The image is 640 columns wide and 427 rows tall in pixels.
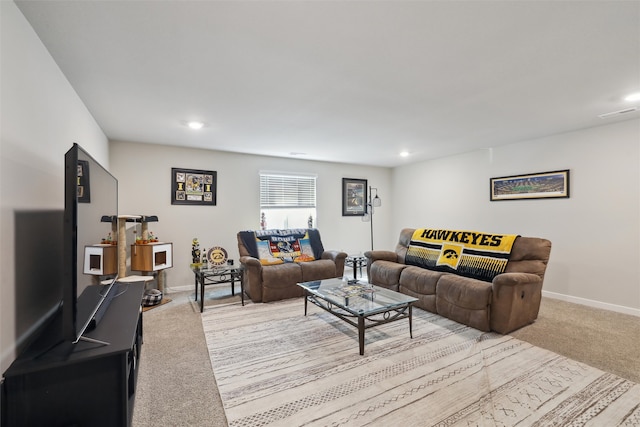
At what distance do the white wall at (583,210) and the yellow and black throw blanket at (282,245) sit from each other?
111 inches

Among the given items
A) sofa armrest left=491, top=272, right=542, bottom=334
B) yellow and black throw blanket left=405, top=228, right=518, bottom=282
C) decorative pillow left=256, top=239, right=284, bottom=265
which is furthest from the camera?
decorative pillow left=256, top=239, right=284, bottom=265

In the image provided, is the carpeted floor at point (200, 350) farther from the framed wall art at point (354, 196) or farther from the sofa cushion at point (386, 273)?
the framed wall art at point (354, 196)

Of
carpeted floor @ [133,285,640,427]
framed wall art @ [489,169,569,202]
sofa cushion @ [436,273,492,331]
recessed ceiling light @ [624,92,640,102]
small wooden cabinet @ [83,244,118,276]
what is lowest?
carpeted floor @ [133,285,640,427]

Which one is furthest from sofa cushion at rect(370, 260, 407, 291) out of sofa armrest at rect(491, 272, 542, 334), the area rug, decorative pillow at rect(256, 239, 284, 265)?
decorative pillow at rect(256, 239, 284, 265)

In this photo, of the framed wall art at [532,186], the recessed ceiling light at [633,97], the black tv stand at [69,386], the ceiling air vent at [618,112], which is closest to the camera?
the black tv stand at [69,386]

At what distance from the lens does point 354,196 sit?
251 inches

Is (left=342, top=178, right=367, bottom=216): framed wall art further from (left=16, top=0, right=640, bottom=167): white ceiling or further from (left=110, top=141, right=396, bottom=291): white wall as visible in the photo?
(left=16, top=0, right=640, bottom=167): white ceiling

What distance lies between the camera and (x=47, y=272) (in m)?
1.83

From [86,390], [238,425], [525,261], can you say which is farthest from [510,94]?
[86,390]

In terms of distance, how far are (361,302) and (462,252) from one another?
1.75 metres

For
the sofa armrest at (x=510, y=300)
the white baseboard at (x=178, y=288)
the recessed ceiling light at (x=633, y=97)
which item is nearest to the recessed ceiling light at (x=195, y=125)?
the white baseboard at (x=178, y=288)

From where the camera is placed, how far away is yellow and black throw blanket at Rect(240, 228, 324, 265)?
4.37 metres

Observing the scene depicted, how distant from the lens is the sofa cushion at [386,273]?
12.8 ft

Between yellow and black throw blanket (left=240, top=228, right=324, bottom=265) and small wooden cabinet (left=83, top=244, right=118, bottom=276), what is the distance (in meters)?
2.00
